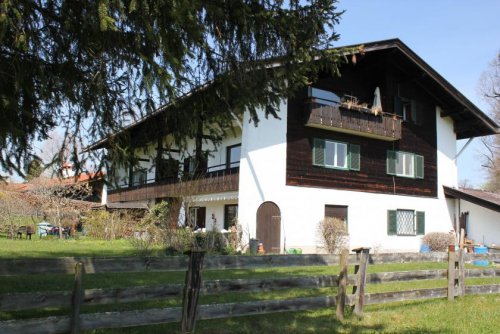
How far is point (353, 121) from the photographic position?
22828 millimetres

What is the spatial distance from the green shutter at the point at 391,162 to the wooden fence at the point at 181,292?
16475 millimetres

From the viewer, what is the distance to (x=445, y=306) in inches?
343

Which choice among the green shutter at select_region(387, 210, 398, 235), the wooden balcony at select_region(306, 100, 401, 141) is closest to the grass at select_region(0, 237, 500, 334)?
the wooden balcony at select_region(306, 100, 401, 141)

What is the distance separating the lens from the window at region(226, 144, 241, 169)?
76.7 feet

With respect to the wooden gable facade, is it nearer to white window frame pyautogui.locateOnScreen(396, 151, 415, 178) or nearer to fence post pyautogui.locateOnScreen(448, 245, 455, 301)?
white window frame pyautogui.locateOnScreen(396, 151, 415, 178)

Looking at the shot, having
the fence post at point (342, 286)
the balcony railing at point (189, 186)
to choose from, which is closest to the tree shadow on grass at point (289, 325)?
the fence post at point (342, 286)

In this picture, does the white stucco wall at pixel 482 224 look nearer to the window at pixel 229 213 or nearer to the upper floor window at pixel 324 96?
the upper floor window at pixel 324 96

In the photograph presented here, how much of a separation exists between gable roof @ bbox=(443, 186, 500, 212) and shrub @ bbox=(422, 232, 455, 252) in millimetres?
2306

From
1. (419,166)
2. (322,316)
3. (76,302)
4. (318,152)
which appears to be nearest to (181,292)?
(76,302)

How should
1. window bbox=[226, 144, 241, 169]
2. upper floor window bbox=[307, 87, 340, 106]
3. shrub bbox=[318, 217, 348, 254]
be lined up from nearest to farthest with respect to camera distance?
shrub bbox=[318, 217, 348, 254] < upper floor window bbox=[307, 87, 340, 106] < window bbox=[226, 144, 241, 169]

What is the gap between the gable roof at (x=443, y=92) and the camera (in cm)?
2347

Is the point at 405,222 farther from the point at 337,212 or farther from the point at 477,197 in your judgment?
the point at 337,212

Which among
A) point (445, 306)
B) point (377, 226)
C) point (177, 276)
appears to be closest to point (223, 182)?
point (377, 226)

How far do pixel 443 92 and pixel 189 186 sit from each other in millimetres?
16611
